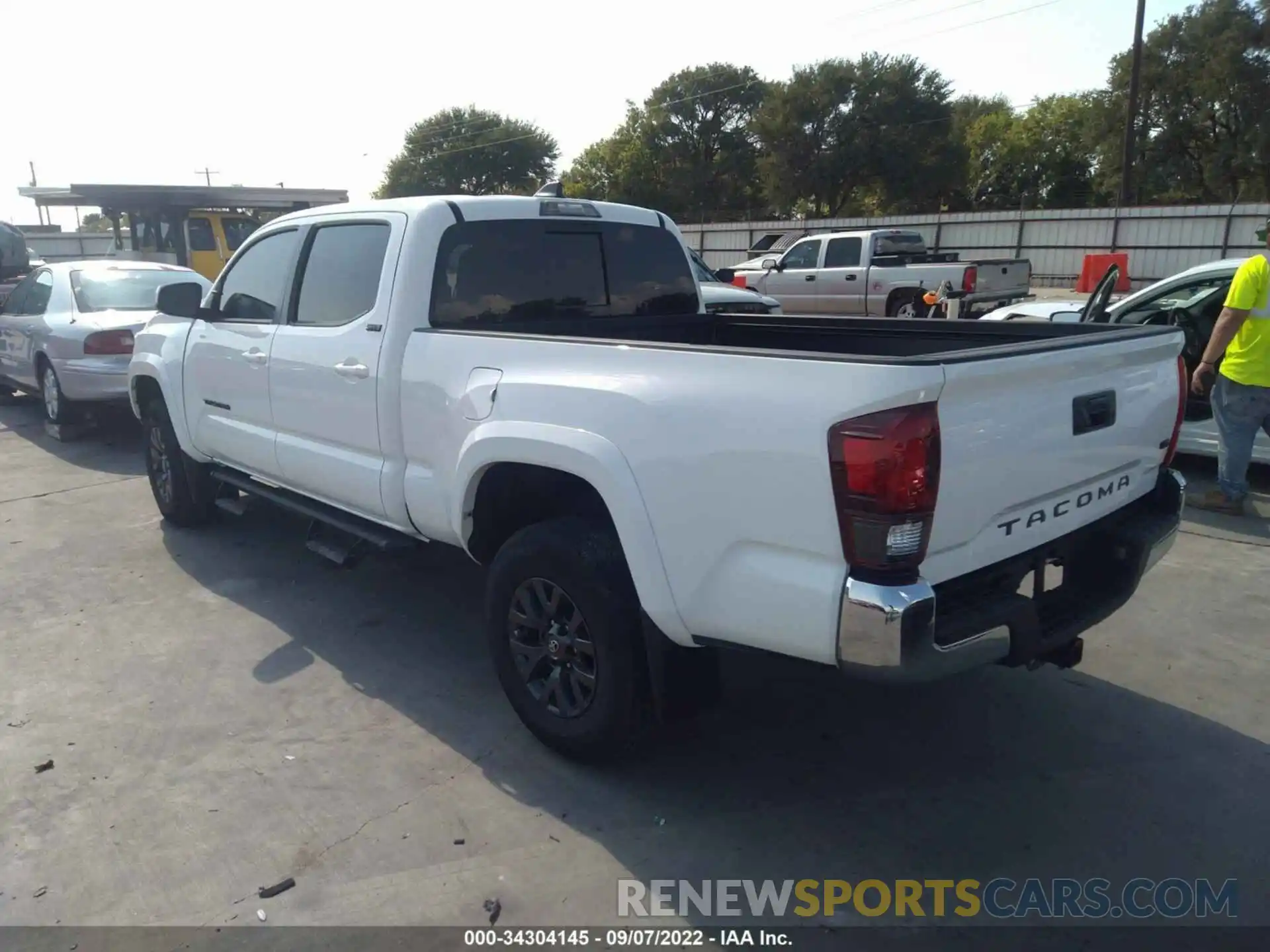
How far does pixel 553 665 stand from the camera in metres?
3.47

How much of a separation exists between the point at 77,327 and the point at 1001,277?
45.9 feet

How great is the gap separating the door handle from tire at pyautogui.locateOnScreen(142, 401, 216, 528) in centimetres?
230

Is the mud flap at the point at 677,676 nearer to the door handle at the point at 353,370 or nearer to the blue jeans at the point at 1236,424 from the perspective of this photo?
the door handle at the point at 353,370

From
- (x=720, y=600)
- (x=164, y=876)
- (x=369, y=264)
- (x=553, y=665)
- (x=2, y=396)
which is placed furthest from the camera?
(x=2, y=396)

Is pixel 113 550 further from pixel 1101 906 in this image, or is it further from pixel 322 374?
pixel 1101 906

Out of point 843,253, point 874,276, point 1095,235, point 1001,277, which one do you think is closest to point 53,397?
point 874,276

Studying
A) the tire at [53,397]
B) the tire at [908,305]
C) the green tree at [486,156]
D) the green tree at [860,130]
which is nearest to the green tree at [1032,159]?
the green tree at [860,130]

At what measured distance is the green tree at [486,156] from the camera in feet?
214

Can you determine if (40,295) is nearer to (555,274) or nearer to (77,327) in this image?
(77,327)

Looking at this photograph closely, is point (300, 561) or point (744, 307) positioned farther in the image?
point (744, 307)

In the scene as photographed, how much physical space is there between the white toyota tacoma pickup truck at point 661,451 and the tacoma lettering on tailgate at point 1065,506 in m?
0.01

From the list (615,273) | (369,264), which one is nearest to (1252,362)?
(615,273)

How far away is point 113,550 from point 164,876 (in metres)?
3.69

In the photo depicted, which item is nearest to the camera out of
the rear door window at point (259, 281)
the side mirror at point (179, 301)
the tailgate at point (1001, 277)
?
the rear door window at point (259, 281)
